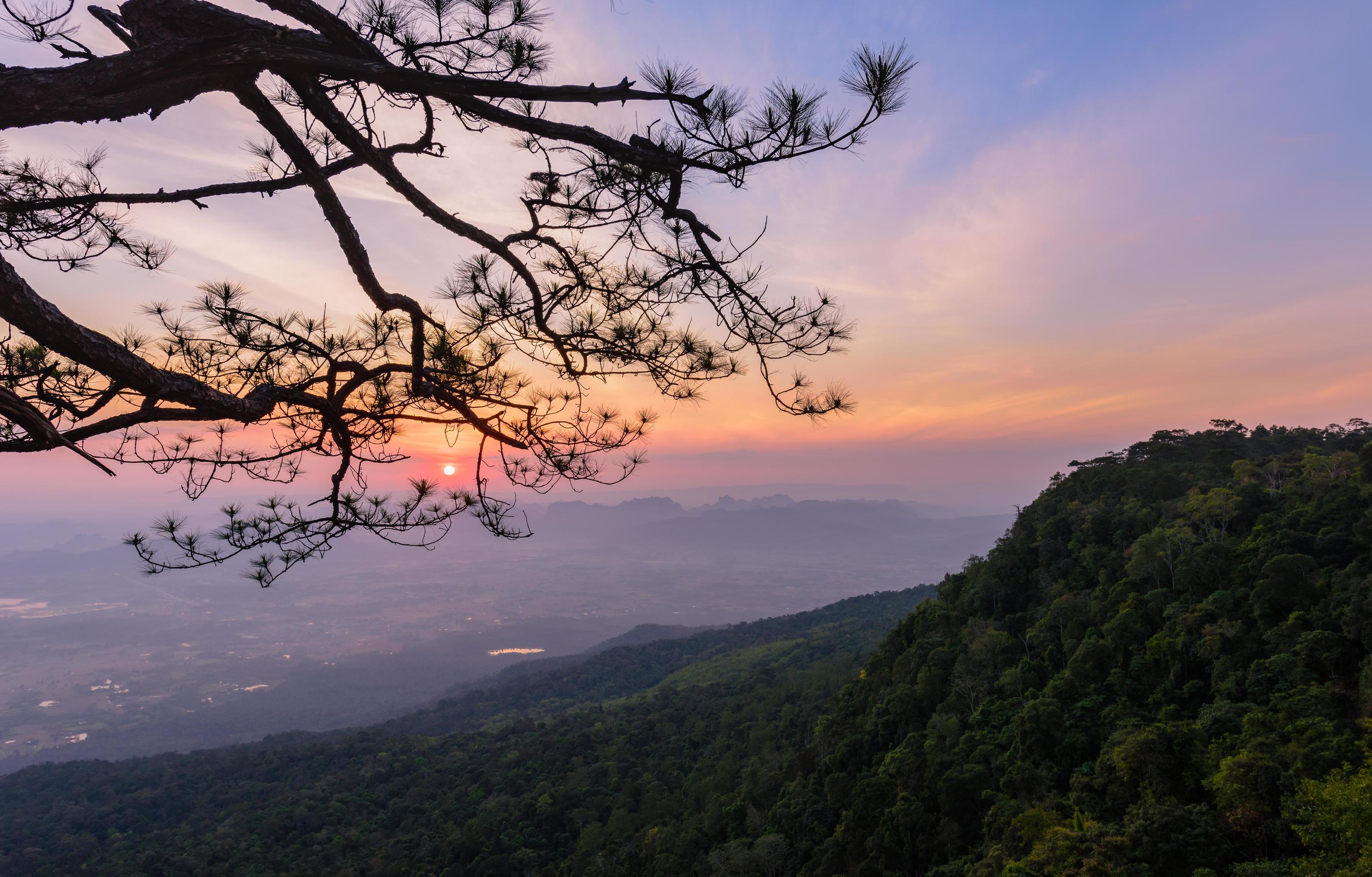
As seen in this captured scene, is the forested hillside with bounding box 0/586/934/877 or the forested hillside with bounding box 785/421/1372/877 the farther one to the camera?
the forested hillside with bounding box 0/586/934/877

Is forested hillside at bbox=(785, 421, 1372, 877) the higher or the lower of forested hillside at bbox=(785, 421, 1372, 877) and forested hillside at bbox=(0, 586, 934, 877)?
the higher

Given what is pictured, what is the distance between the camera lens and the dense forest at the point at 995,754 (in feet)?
33.6

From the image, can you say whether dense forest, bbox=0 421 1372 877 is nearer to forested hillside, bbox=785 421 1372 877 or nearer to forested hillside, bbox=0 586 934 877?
forested hillside, bbox=785 421 1372 877

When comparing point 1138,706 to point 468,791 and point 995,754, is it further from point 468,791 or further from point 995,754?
point 468,791

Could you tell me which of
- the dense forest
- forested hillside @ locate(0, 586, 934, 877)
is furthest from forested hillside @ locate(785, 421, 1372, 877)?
forested hillside @ locate(0, 586, 934, 877)

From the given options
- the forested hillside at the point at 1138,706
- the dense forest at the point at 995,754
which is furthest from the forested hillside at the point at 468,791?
the forested hillside at the point at 1138,706

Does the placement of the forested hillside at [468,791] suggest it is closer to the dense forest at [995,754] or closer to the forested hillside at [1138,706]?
the dense forest at [995,754]

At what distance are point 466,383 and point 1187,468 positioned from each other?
3173 cm

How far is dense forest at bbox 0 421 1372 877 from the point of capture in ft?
33.6

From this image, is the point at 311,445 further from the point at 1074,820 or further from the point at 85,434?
the point at 1074,820

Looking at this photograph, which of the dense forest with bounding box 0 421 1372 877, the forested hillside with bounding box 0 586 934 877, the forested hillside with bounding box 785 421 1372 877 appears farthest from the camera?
the forested hillside with bounding box 0 586 934 877

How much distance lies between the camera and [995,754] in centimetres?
1511

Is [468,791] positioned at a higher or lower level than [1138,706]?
lower

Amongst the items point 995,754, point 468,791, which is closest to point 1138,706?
point 995,754
